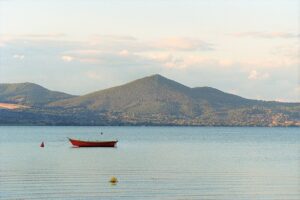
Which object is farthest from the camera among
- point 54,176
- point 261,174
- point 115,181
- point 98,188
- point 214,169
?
point 214,169

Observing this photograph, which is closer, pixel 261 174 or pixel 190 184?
pixel 190 184

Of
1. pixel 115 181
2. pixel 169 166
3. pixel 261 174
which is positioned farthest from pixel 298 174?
pixel 115 181

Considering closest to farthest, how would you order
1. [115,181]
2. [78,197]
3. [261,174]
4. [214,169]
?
[78,197] < [115,181] < [261,174] < [214,169]

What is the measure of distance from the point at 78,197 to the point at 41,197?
257 centimetres

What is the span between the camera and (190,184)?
5441 cm

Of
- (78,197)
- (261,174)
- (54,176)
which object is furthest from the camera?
(261,174)

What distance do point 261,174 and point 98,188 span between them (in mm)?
19161

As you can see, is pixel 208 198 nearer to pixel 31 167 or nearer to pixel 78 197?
pixel 78 197

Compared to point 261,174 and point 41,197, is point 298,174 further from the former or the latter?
point 41,197

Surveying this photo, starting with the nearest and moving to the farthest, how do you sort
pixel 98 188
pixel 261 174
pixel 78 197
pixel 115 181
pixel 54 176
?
pixel 78 197 → pixel 98 188 → pixel 115 181 → pixel 54 176 → pixel 261 174

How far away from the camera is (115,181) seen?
5553cm

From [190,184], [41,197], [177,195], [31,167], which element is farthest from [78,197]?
[31,167]

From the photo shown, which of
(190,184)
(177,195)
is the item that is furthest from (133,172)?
(177,195)

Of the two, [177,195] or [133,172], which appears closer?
[177,195]
